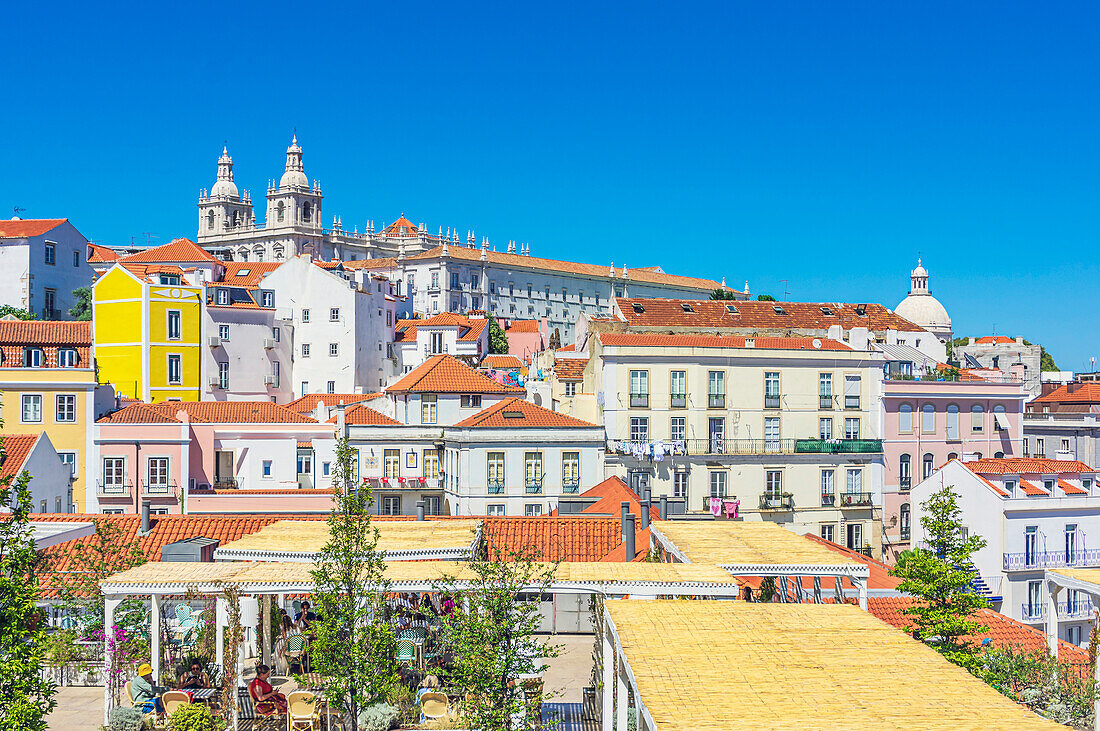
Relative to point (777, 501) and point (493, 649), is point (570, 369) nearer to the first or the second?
point (777, 501)

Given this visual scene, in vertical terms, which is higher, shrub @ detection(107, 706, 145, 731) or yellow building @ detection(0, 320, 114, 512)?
yellow building @ detection(0, 320, 114, 512)

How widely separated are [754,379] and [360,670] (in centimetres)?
3734

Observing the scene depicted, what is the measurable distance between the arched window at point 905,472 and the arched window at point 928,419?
5.27ft

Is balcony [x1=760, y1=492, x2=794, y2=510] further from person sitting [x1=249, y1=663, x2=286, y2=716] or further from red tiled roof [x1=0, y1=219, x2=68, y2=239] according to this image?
red tiled roof [x1=0, y1=219, x2=68, y2=239]

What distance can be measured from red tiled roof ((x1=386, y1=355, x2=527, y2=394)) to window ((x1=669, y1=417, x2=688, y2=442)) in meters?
8.00

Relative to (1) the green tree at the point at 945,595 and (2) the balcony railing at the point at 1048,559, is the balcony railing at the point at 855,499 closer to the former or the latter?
(2) the balcony railing at the point at 1048,559

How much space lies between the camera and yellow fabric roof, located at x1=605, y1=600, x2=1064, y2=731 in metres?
9.84

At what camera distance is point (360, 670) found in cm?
1362

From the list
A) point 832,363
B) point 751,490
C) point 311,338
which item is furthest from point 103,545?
point 311,338

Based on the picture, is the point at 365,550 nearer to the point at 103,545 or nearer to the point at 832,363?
the point at 103,545

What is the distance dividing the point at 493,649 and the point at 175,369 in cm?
5769

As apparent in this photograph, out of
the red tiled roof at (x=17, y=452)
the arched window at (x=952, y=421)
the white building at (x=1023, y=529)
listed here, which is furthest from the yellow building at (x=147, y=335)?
the white building at (x=1023, y=529)

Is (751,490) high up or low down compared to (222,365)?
down

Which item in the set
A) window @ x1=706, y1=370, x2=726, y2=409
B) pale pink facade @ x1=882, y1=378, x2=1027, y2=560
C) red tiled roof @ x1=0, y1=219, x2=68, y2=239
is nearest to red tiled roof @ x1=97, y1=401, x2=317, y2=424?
window @ x1=706, y1=370, x2=726, y2=409
